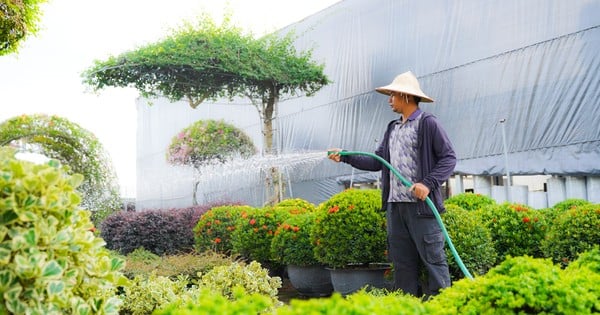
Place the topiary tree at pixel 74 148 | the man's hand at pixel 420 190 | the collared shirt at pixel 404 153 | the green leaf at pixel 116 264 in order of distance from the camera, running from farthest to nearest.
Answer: the topiary tree at pixel 74 148
the collared shirt at pixel 404 153
the man's hand at pixel 420 190
the green leaf at pixel 116 264

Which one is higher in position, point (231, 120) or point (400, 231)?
point (231, 120)

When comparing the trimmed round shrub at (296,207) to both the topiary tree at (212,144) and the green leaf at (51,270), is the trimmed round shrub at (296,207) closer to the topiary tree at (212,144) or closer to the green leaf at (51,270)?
the green leaf at (51,270)

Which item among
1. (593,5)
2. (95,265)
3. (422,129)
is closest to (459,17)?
(593,5)

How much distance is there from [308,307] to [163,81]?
1226 cm

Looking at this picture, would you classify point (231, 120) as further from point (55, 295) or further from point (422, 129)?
point (55, 295)

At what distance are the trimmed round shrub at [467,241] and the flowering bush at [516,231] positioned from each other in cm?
76

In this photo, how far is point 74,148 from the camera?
11430mm

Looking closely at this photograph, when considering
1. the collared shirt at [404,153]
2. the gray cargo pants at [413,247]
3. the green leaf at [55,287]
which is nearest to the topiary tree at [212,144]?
the collared shirt at [404,153]

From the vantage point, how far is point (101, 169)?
11523 millimetres

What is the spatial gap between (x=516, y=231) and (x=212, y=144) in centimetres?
1200

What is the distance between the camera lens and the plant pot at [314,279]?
20.9 feet

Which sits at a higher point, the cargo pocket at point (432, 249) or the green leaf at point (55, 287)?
the green leaf at point (55, 287)

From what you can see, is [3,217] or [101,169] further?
[101,169]

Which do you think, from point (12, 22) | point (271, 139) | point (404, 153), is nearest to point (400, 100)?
point (404, 153)
